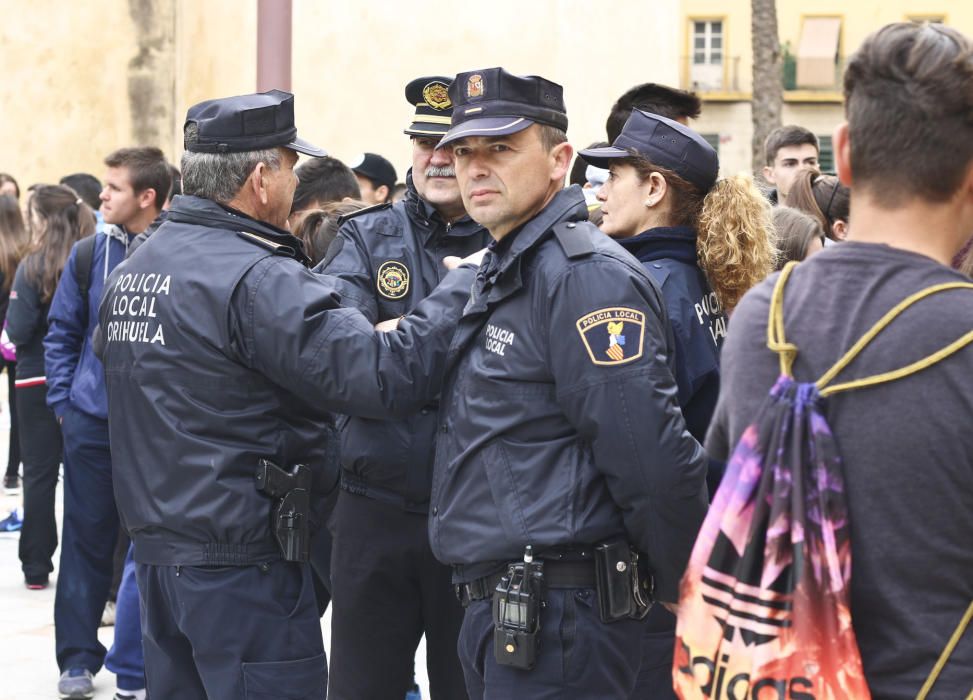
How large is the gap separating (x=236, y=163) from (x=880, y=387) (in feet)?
7.39

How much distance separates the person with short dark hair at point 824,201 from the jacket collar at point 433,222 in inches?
84.9

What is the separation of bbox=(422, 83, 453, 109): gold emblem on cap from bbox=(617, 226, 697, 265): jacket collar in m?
0.87

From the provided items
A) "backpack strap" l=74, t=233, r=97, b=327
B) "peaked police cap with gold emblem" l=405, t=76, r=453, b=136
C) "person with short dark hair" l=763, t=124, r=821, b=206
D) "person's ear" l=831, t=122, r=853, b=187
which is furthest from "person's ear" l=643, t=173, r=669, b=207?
"person with short dark hair" l=763, t=124, r=821, b=206

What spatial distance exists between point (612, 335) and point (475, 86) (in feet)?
2.50

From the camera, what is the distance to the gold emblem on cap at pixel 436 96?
14.6 feet

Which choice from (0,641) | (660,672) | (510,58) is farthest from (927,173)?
(510,58)

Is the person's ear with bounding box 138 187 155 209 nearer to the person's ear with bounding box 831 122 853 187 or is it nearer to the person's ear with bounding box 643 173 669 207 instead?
the person's ear with bounding box 643 173 669 207

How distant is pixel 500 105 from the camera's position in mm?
3334

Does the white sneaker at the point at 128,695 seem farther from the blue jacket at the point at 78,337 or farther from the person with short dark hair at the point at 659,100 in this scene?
the person with short dark hair at the point at 659,100

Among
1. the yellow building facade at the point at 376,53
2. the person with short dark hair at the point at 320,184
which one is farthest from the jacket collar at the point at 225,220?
the yellow building facade at the point at 376,53

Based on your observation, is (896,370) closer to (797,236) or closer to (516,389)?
(516,389)

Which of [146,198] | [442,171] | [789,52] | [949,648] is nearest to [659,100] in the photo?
[442,171]

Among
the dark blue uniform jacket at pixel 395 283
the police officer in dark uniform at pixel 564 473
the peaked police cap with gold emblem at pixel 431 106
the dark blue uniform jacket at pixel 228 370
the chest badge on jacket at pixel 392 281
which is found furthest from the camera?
the peaked police cap with gold emblem at pixel 431 106

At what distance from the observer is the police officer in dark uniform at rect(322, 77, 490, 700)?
13.4ft
